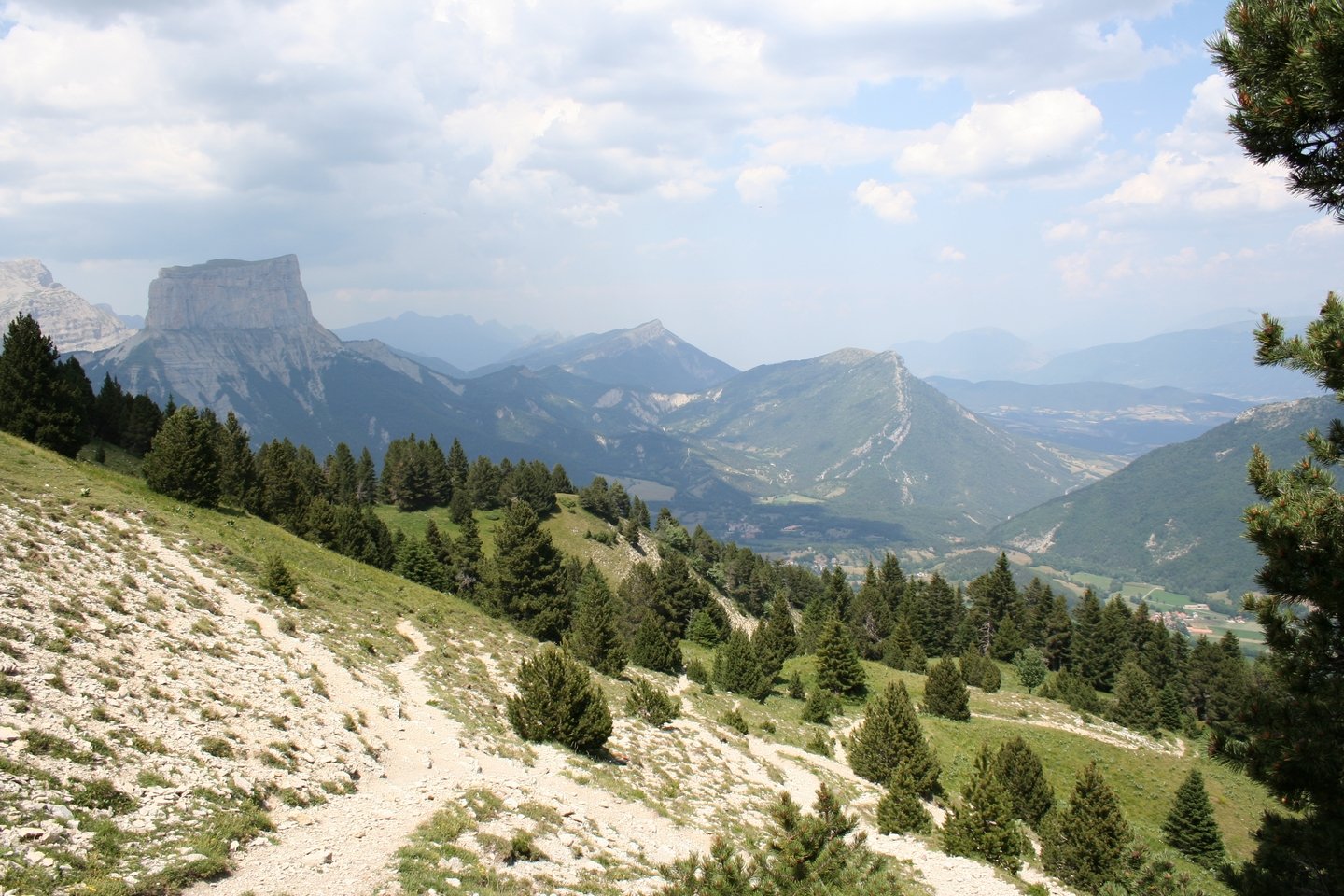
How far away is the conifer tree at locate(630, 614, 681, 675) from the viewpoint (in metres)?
47.8

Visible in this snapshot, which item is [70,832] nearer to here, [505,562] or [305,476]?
[505,562]

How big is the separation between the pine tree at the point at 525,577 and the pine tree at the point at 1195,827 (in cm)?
3737

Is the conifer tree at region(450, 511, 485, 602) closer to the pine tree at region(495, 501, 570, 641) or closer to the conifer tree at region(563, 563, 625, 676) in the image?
the pine tree at region(495, 501, 570, 641)

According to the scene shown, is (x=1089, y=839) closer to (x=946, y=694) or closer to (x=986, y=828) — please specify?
(x=986, y=828)

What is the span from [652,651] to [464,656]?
18027 millimetres

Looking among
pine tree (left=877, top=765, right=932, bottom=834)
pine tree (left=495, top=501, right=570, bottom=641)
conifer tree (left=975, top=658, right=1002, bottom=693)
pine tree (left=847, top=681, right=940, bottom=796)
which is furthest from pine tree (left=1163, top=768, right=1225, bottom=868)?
pine tree (left=495, top=501, right=570, bottom=641)

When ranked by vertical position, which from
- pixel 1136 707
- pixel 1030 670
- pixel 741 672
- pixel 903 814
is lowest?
pixel 1030 670

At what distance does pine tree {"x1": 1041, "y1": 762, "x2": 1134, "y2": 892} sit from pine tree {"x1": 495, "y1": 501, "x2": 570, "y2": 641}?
33994 mm

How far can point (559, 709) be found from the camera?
23.4 metres

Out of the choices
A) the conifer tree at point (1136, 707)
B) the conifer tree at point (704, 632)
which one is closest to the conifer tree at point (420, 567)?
the conifer tree at point (704, 632)

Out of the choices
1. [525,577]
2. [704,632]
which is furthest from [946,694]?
[525,577]

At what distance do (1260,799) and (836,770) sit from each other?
29.2m

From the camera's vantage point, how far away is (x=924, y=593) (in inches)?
3708

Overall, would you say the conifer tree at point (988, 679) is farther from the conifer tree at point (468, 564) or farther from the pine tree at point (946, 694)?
the conifer tree at point (468, 564)
